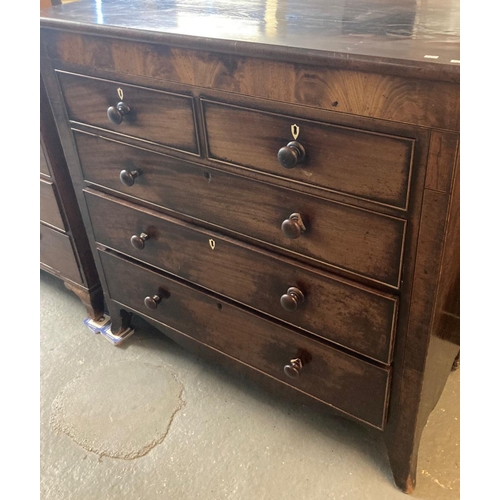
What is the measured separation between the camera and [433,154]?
2.42 ft

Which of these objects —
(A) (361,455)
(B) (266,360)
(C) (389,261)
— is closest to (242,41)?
(C) (389,261)

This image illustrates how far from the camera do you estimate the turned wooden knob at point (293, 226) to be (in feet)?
3.01

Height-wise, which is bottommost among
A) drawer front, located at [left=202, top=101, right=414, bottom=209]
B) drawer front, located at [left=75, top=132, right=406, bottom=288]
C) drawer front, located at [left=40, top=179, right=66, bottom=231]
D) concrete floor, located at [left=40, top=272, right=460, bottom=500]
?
concrete floor, located at [left=40, top=272, right=460, bottom=500]

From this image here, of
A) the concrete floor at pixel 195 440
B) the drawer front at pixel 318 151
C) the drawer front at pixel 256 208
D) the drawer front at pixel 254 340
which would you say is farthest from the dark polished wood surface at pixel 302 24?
the concrete floor at pixel 195 440

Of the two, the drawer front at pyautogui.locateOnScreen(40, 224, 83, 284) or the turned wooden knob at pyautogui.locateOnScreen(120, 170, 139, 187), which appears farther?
the drawer front at pyautogui.locateOnScreen(40, 224, 83, 284)

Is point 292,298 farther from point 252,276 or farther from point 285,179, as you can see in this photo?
point 285,179

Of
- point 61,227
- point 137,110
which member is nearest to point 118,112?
point 137,110

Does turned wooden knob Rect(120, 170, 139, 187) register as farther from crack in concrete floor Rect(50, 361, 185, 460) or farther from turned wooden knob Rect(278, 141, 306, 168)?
crack in concrete floor Rect(50, 361, 185, 460)

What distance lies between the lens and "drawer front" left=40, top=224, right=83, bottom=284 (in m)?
1.52

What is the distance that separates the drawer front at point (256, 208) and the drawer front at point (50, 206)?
0.21 meters

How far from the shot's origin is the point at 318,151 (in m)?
0.84

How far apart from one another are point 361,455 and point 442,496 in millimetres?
192

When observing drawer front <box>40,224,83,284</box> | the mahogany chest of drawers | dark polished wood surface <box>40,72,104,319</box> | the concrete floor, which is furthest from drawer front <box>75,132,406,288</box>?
the concrete floor

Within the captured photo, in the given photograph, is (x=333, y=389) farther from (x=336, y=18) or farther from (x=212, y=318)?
(x=336, y=18)
